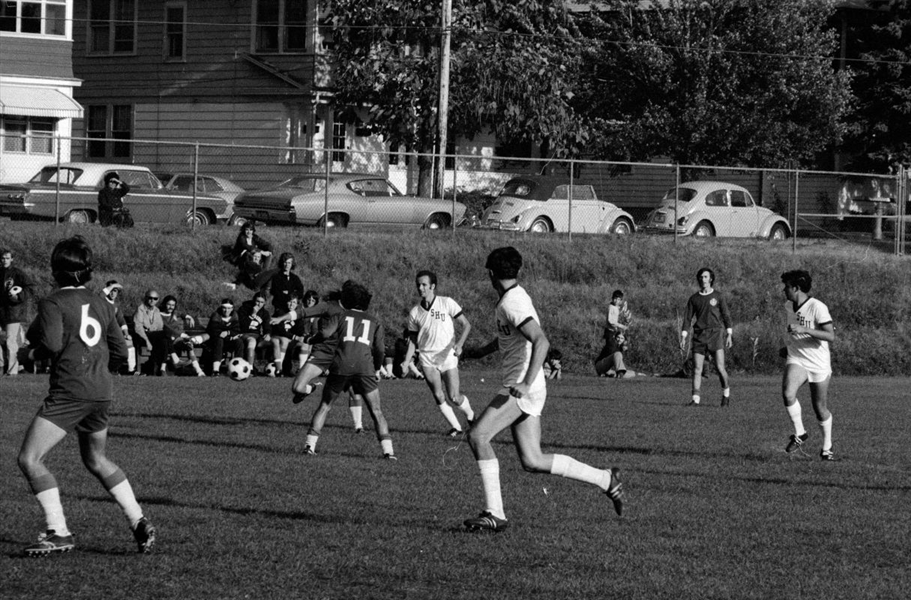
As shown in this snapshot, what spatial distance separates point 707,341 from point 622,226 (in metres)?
13.6

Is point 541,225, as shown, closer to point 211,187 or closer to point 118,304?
point 211,187

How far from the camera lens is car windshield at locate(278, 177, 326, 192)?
31.7 meters

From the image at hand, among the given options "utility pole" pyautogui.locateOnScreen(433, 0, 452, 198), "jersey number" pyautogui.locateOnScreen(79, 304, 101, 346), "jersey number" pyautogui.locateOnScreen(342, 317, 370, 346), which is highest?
"utility pole" pyautogui.locateOnScreen(433, 0, 452, 198)

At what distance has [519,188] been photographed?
33969 millimetres

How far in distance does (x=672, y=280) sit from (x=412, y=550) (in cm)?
2260

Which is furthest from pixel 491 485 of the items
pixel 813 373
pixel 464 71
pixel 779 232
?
pixel 464 71

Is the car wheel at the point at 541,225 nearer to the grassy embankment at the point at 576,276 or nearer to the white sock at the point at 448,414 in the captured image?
the grassy embankment at the point at 576,276

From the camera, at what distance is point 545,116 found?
40.9 metres

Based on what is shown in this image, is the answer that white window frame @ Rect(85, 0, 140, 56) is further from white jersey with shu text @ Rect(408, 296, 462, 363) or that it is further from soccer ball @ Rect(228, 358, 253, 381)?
white jersey with shu text @ Rect(408, 296, 462, 363)

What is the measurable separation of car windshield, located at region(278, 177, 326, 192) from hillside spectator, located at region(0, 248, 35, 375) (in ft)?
35.5

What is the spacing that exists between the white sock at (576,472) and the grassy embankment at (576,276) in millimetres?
17944

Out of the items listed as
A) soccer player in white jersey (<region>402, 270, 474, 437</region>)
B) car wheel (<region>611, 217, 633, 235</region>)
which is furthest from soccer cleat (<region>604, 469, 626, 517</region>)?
car wheel (<region>611, 217, 633, 235</region>)

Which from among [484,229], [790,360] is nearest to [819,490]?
[790,360]

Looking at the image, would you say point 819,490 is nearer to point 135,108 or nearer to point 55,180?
point 55,180
